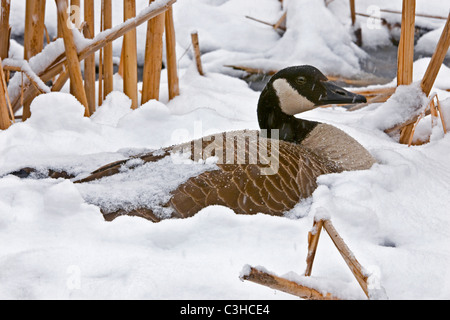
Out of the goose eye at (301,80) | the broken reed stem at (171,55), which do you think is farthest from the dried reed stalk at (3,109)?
the goose eye at (301,80)

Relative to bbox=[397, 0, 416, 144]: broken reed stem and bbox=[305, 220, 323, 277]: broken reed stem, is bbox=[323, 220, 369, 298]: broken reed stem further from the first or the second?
bbox=[397, 0, 416, 144]: broken reed stem

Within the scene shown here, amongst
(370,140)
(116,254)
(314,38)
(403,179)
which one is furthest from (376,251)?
(314,38)

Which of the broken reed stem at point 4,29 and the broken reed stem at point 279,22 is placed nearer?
the broken reed stem at point 4,29

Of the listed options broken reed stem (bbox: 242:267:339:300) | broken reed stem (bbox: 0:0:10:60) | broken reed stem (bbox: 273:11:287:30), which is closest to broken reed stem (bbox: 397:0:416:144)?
broken reed stem (bbox: 242:267:339:300)

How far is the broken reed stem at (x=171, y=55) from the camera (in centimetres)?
316

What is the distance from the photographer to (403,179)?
2119 mm

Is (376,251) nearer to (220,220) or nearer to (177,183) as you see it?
(220,220)

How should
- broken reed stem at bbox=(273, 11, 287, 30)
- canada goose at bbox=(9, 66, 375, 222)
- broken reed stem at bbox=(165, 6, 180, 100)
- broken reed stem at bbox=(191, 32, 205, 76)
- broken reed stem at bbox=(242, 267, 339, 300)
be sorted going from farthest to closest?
1. broken reed stem at bbox=(273, 11, 287, 30)
2. broken reed stem at bbox=(191, 32, 205, 76)
3. broken reed stem at bbox=(165, 6, 180, 100)
4. canada goose at bbox=(9, 66, 375, 222)
5. broken reed stem at bbox=(242, 267, 339, 300)

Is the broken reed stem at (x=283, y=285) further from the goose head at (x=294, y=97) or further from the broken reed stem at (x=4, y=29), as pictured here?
the broken reed stem at (x=4, y=29)

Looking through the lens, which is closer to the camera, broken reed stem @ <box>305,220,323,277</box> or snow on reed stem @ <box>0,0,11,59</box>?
broken reed stem @ <box>305,220,323,277</box>

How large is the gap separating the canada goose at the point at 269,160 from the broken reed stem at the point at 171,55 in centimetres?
90

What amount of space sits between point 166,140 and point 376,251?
58.9 inches

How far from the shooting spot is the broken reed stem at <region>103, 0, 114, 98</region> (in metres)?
2.91

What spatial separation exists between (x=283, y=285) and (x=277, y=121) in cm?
147
